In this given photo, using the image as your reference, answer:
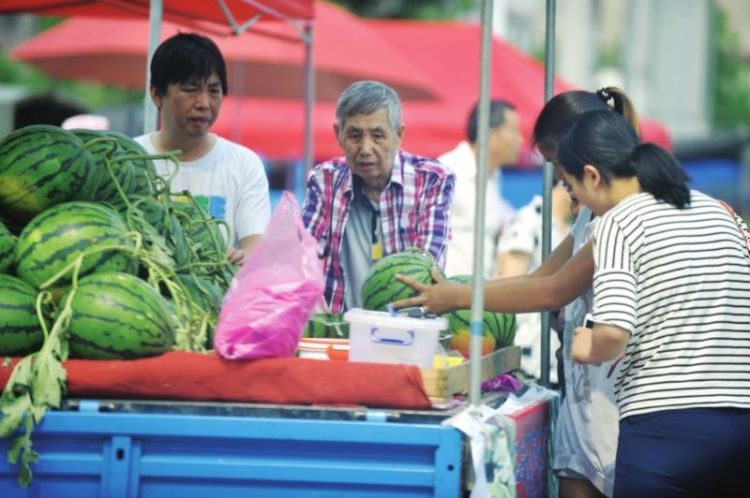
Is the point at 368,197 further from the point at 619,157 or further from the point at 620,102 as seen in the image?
the point at 619,157

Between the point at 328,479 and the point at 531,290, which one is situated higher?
the point at 531,290

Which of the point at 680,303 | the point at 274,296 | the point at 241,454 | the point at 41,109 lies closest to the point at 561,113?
the point at 680,303

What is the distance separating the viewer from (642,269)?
3.92m

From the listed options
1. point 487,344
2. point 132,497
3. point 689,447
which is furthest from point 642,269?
point 132,497

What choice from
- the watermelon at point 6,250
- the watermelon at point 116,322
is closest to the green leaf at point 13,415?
the watermelon at point 116,322

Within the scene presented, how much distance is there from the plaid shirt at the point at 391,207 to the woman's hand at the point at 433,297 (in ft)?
3.65

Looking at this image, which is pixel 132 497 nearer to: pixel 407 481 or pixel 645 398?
pixel 407 481

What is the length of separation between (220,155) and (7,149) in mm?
1630

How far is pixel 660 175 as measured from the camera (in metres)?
4.02

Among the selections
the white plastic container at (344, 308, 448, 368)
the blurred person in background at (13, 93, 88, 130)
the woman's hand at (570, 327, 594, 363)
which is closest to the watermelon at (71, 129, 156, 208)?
the white plastic container at (344, 308, 448, 368)

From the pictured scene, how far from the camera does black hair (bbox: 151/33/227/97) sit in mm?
5703

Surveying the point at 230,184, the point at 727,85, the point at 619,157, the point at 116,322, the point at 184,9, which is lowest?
the point at 116,322

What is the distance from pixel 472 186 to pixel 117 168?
12.7 ft

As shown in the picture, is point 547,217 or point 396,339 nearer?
point 396,339
